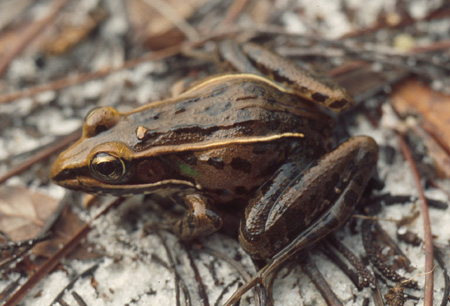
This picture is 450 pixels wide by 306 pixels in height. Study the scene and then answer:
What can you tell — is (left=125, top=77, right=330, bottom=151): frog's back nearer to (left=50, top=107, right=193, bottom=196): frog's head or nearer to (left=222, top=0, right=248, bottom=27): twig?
(left=50, top=107, right=193, bottom=196): frog's head

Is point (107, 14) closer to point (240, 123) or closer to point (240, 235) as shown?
point (240, 123)

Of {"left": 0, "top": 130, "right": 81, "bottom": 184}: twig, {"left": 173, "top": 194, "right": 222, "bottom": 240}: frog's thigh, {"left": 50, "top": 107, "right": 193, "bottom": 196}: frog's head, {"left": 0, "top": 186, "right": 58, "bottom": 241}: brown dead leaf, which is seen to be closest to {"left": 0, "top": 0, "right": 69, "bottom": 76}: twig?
{"left": 0, "top": 130, "right": 81, "bottom": 184}: twig

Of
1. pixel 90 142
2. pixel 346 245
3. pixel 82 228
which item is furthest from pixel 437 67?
pixel 82 228

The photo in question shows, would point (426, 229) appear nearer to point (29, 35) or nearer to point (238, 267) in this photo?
point (238, 267)

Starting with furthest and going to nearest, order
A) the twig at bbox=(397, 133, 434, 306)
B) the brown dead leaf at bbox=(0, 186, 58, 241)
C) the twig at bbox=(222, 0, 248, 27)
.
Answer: the twig at bbox=(222, 0, 248, 27)
the brown dead leaf at bbox=(0, 186, 58, 241)
the twig at bbox=(397, 133, 434, 306)

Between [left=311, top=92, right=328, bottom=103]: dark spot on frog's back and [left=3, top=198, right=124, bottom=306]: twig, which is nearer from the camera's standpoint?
[left=3, top=198, right=124, bottom=306]: twig

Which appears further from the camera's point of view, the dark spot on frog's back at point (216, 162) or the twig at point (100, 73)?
the twig at point (100, 73)

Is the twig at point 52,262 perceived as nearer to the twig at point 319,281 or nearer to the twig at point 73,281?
the twig at point 73,281

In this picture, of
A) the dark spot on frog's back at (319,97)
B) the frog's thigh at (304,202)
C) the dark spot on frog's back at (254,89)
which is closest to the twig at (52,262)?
the frog's thigh at (304,202)
